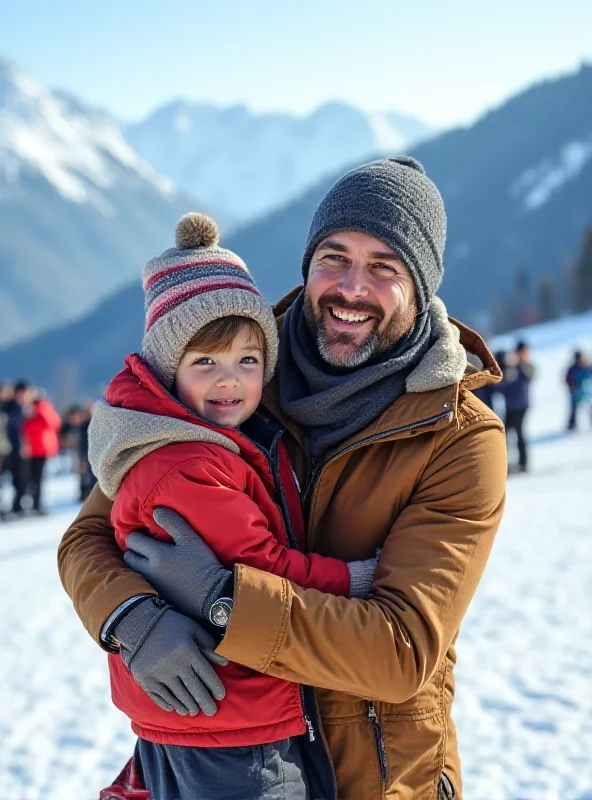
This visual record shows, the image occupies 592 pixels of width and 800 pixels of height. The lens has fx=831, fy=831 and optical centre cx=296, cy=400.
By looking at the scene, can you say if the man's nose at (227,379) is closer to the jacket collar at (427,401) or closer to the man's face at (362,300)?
the jacket collar at (427,401)

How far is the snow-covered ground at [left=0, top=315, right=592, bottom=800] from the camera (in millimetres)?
3572

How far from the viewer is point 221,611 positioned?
5.03 ft

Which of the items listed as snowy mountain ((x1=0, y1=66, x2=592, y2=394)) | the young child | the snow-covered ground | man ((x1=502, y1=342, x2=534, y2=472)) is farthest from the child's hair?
snowy mountain ((x1=0, y1=66, x2=592, y2=394))

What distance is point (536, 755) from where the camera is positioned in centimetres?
361

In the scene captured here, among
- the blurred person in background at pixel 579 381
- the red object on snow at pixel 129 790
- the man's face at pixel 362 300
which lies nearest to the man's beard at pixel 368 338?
the man's face at pixel 362 300

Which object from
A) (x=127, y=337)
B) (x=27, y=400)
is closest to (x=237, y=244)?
(x=127, y=337)

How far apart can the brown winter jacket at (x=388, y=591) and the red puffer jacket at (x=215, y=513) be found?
3.0 inches

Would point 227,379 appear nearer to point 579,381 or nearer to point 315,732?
point 315,732

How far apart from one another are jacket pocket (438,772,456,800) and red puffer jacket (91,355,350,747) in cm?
35

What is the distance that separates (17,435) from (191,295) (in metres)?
8.57

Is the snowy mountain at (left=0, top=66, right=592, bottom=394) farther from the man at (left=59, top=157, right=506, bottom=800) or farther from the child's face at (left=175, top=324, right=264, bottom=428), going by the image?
the child's face at (left=175, top=324, right=264, bottom=428)

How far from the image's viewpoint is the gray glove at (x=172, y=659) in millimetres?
1558

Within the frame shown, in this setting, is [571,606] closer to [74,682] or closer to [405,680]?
[74,682]

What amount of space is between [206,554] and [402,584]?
1.25ft
